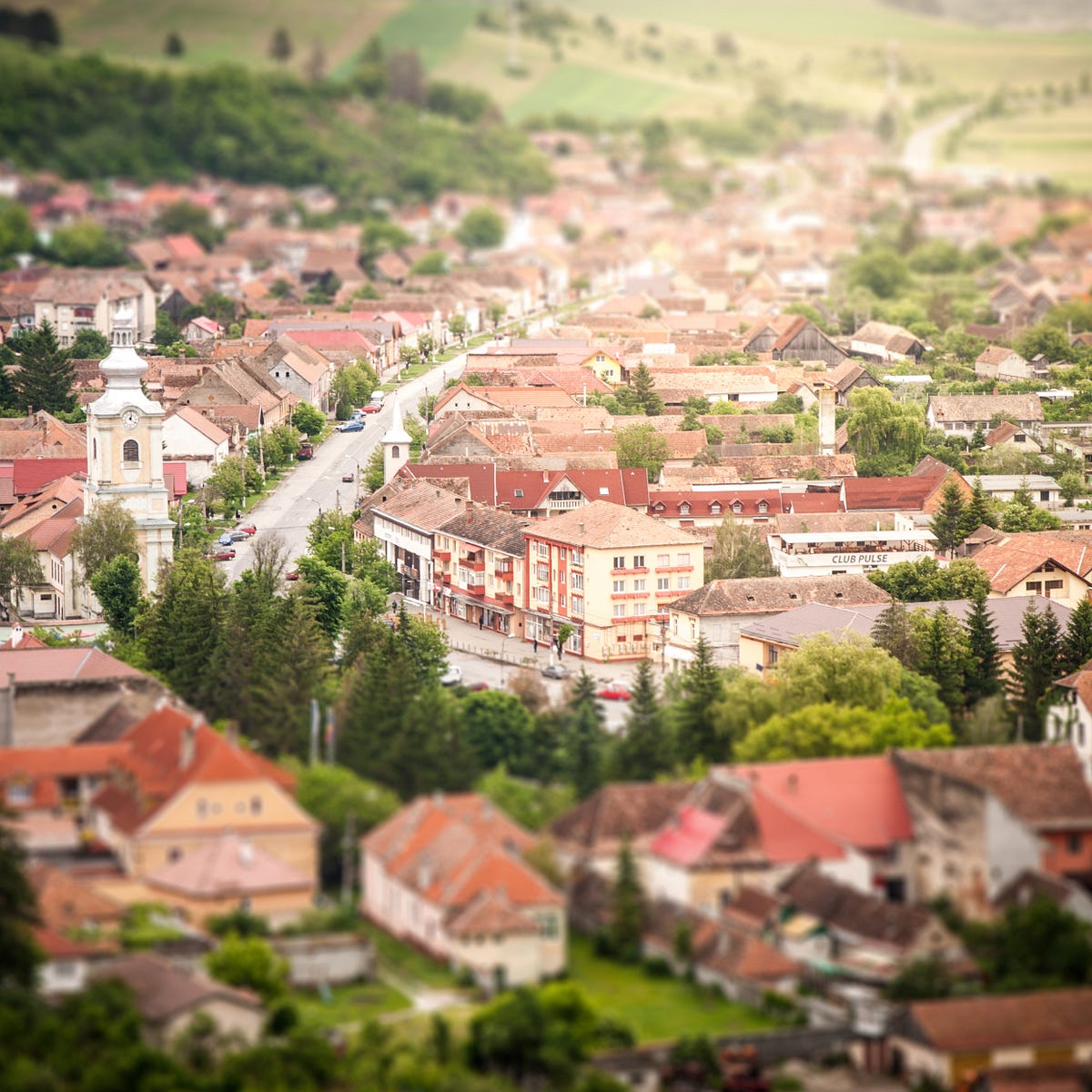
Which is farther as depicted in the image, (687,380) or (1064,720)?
(687,380)

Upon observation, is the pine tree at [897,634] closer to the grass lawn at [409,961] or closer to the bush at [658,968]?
the bush at [658,968]

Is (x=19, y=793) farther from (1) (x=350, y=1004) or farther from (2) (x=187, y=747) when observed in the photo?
(1) (x=350, y=1004)

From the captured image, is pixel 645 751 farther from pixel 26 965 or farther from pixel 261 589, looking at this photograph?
pixel 261 589

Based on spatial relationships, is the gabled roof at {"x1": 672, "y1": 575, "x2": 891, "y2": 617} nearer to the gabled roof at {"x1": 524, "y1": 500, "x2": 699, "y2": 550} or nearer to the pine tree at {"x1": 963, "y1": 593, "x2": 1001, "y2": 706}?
the gabled roof at {"x1": 524, "y1": 500, "x2": 699, "y2": 550}

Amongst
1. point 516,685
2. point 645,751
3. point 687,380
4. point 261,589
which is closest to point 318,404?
point 687,380

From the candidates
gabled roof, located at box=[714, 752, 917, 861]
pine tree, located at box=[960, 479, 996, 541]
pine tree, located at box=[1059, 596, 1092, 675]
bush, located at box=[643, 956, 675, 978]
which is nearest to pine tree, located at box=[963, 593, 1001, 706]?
pine tree, located at box=[1059, 596, 1092, 675]

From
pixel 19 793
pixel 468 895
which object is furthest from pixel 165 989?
pixel 19 793

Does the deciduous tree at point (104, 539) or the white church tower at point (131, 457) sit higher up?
the white church tower at point (131, 457)

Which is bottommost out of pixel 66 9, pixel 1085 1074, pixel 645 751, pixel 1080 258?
pixel 1085 1074

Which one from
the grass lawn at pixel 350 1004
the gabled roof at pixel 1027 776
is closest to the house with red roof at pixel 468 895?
the grass lawn at pixel 350 1004
